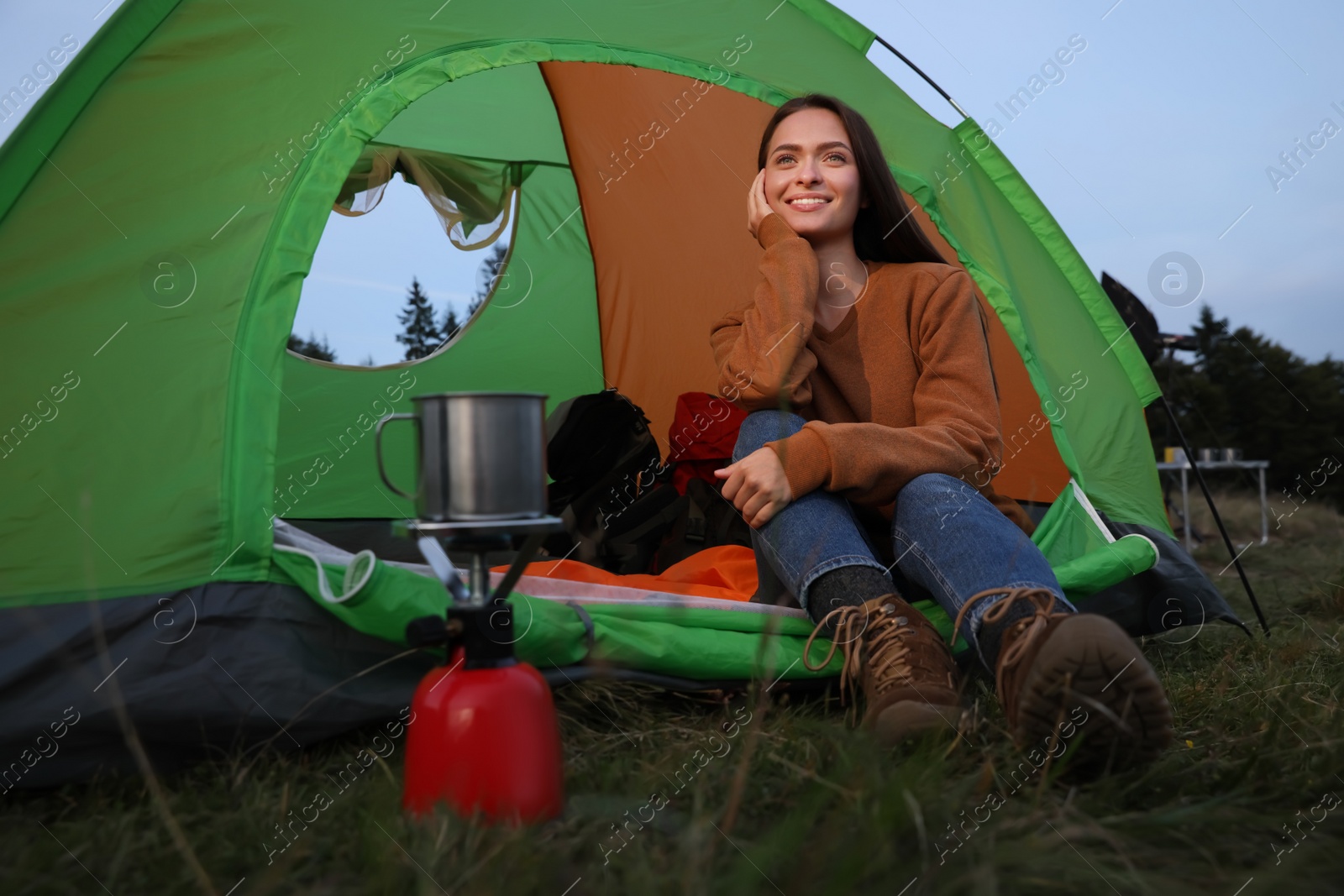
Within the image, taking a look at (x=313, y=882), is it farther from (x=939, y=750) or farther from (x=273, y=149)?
(x=273, y=149)

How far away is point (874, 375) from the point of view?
1.48 m

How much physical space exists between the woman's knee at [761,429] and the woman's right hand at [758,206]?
1.21ft

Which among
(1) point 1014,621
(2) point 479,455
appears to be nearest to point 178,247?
(2) point 479,455

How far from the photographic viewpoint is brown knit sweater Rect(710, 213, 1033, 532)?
123 cm

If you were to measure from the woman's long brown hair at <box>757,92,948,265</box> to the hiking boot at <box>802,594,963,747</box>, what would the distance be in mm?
689

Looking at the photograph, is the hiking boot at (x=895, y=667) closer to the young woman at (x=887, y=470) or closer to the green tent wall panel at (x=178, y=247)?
the young woman at (x=887, y=470)

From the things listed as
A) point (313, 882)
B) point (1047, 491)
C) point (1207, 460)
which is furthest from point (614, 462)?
point (1207, 460)

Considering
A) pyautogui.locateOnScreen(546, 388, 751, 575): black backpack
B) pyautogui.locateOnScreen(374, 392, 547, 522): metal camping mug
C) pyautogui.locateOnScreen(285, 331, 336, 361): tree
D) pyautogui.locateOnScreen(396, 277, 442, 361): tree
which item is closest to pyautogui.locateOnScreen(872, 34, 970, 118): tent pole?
pyautogui.locateOnScreen(546, 388, 751, 575): black backpack

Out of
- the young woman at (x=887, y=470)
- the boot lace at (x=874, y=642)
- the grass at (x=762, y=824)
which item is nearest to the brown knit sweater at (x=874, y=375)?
the young woman at (x=887, y=470)

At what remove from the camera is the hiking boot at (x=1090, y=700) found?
830 millimetres

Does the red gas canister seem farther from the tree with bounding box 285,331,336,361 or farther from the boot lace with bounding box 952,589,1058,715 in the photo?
the tree with bounding box 285,331,336,361

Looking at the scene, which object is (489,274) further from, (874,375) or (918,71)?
(874,375)

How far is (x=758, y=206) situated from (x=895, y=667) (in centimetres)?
84

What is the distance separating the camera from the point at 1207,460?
4910 mm
